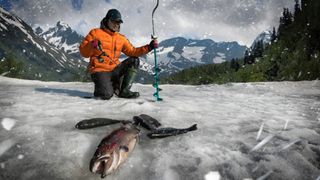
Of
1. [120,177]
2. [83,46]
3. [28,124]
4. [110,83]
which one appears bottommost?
[120,177]

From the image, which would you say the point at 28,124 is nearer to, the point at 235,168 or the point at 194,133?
the point at 194,133

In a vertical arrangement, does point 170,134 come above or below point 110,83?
below

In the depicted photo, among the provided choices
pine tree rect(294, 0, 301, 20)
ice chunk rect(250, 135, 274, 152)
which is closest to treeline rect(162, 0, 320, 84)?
pine tree rect(294, 0, 301, 20)

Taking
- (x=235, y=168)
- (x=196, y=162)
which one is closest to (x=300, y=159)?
(x=235, y=168)

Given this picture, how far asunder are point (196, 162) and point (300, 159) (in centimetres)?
140

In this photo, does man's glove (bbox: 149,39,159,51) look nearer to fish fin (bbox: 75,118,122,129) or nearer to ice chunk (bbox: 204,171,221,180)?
fish fin (bbox: 75,118,122,129)

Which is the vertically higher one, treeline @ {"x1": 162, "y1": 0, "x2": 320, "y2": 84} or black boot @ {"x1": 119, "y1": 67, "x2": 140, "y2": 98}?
treeline @ {"x1": 162, "y1": 0, "x2": 320, "y2": 84}

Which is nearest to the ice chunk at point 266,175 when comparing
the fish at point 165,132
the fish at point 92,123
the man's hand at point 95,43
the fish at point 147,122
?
the fish at point 165,132

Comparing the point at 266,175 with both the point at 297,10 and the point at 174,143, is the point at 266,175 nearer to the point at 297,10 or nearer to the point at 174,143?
the point at 174,143

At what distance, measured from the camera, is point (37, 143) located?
14.6 feet

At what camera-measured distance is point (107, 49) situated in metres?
8.38

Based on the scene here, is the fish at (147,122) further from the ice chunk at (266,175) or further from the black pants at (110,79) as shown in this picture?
the black pants at (110,79)

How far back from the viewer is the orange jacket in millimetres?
8141

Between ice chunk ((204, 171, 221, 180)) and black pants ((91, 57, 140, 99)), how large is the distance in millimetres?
4519
